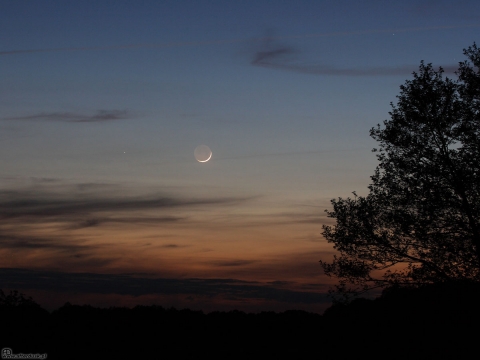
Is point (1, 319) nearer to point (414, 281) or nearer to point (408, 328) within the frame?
point (408, 328)

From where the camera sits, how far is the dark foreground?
2230cm

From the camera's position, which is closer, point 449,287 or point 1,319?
point 1,319

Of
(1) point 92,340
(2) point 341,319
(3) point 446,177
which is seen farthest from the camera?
(3) point 446,177

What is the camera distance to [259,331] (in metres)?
25.7

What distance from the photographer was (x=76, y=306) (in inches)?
1083

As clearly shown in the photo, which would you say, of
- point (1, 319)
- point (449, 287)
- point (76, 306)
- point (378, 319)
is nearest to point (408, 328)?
point (378, 319)

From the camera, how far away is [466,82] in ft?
101

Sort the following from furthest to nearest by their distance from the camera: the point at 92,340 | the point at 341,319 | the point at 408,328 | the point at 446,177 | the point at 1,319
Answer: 1. the point at 446,177
2. the point at 341,319
3. the point at 408,328
4. the point at 1,319
5. the point at 92,340

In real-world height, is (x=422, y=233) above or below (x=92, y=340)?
above

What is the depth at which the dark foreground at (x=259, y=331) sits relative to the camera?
22.3 meters

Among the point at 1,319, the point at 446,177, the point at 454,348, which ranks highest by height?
Result: the point at 446,177

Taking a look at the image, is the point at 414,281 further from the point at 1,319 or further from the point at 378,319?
the point at 1,319

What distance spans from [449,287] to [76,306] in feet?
59.3

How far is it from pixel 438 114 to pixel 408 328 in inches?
467
